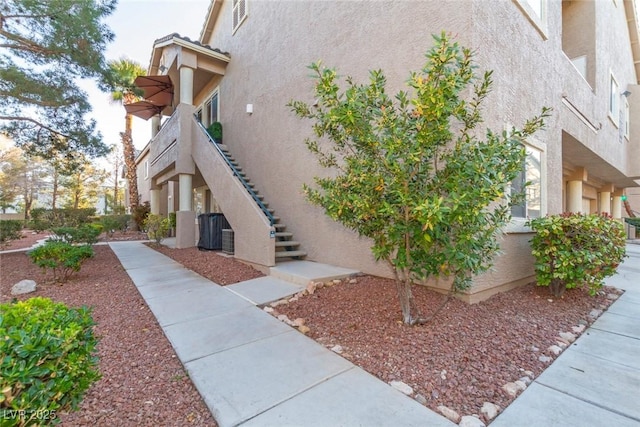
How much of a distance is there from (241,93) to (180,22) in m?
5.21

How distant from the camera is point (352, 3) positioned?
→ 6008mm

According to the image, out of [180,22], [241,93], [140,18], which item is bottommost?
[241,93]

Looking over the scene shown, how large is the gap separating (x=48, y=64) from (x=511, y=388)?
11896 mm

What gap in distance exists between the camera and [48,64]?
8102 mm

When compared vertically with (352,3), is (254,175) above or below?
below

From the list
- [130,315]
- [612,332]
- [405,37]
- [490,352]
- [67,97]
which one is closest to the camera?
[490,352]

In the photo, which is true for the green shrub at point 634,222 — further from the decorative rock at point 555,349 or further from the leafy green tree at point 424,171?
the leafy green tree at point 424,171

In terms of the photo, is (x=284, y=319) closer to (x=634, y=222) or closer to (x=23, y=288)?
(x=23, y=288)

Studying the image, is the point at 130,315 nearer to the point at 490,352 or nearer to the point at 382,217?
the point at 382,217

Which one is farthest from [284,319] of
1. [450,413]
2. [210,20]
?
[210,20]

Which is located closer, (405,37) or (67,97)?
(405,37)

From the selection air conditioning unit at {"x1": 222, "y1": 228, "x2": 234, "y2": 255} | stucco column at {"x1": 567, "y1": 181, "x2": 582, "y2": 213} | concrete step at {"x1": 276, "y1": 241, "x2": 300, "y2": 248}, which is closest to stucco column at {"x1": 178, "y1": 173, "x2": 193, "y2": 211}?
air conditioning unit at {"x1": 222, "y1": 228, "x2": 234, "y2": 255}

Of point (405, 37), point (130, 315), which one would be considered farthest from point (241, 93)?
point (130, 315)

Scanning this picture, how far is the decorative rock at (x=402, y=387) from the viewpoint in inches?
92.6
